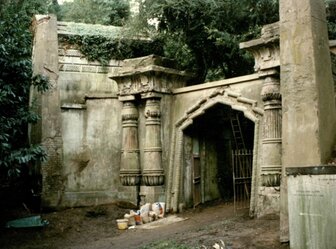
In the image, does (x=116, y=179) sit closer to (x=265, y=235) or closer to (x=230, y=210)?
(x=230, y=210)

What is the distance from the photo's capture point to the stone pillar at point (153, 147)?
10.2 m

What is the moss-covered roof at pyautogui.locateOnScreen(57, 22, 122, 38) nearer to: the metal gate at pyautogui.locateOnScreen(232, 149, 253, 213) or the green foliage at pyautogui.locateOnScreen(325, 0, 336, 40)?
the metal gate at pyautogui.locateOnScreen(232, 149, 253, 213)

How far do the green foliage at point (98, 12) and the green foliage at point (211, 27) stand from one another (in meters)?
5.25

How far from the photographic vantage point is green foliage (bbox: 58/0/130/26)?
17078 millimetres

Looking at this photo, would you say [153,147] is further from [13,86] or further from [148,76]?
[13,86]

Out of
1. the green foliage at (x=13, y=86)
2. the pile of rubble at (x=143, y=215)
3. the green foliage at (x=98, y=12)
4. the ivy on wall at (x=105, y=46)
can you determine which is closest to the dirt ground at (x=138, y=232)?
the pile of rubble at (x=143, y=215)

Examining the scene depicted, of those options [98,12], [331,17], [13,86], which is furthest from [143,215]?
[98,12]

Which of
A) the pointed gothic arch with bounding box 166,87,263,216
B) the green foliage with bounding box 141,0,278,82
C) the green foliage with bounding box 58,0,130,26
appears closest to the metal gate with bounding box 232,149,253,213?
the pointed gothic arch with bounding box 166,87,263,216

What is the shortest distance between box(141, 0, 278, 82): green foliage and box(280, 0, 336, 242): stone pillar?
186 inches

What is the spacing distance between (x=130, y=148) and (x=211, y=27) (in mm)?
3968

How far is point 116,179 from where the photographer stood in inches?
427

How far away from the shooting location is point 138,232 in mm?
8930

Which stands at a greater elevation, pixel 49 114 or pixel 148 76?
pixel 148 76

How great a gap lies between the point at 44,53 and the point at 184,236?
6081mm
